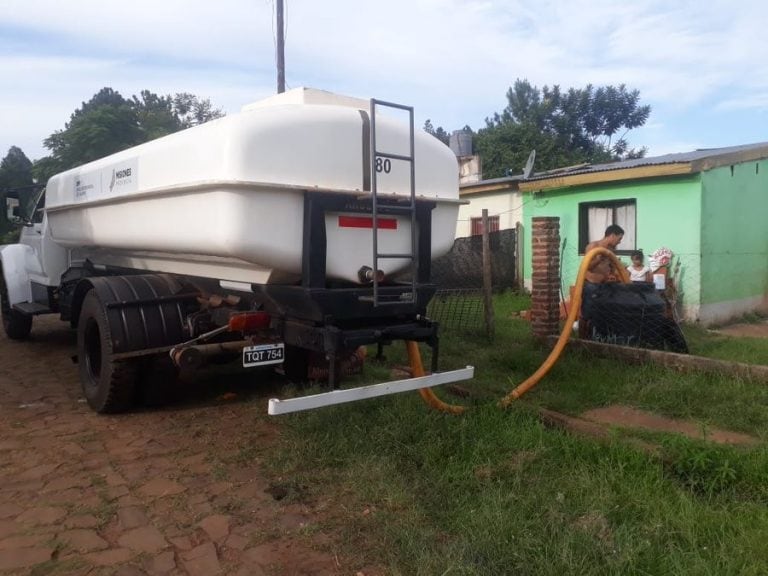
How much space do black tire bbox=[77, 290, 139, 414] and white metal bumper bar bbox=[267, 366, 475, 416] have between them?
1827 mm

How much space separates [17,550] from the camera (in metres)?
3.24

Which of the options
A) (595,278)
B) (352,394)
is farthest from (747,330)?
(352,394)

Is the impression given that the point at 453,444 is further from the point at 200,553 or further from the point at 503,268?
the point at 503,268

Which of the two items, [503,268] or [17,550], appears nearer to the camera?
[17,550]

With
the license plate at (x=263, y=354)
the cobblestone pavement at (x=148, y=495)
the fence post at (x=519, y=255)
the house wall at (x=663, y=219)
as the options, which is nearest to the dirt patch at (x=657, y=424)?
the license plate at (x=263, y=354)

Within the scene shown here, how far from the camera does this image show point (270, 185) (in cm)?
402

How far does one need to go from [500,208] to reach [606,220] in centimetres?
335

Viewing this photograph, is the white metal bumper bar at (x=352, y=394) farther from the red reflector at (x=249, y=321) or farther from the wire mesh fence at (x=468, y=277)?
the wire mesh fence at (x=468, y=277)

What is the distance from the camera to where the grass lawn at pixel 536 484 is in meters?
2.94

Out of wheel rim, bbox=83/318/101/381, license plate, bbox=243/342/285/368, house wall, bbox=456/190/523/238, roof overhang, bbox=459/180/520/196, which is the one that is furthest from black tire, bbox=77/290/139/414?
roof overhang, bbox=459/180/520/196

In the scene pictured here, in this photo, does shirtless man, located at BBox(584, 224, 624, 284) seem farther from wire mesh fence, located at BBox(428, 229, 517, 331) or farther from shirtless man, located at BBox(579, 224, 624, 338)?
wire mesh fence, located at BBox(428, 229, 517, 331)

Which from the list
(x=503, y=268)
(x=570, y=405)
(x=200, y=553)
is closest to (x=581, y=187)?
(x=503, y=268)

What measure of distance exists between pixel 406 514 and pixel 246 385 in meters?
3.49

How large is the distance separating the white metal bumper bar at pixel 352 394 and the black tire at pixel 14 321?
6.88 m
